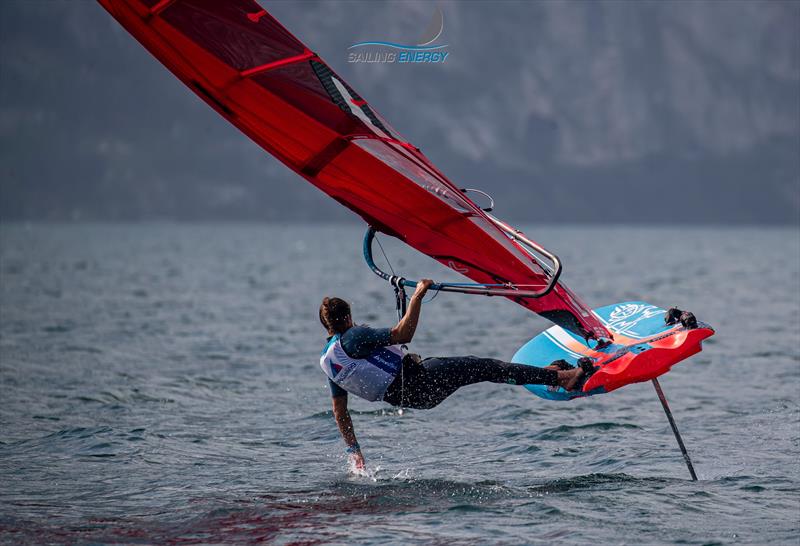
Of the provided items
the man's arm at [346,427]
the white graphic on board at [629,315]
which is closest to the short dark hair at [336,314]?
the man's arm at [346,427]

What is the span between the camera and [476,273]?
10.4m

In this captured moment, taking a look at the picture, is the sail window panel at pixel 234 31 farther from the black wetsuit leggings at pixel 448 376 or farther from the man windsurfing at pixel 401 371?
the black wetsuit leggings at pixel 448 376

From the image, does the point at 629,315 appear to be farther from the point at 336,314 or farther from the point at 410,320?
the point at 336,314

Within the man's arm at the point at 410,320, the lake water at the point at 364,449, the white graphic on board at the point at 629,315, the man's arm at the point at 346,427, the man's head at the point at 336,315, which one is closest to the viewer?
the lake water at the point at 364,449

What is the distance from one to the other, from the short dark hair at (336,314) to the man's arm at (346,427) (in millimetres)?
904

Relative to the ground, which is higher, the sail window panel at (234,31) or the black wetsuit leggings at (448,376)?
the sail window panel at (234,31)

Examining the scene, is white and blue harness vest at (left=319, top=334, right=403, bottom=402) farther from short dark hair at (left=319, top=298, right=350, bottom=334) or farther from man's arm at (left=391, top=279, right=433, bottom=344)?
man's arm at (left=391, top=279, right=433, bottom=344)

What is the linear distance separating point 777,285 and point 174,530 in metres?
40.3

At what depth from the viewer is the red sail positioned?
896cm

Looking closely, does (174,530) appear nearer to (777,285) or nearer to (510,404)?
(510,404)

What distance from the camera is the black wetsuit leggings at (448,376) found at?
9312mm

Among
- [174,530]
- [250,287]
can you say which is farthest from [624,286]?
[174,530]

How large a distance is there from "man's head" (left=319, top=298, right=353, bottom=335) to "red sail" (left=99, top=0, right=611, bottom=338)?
1.14 m

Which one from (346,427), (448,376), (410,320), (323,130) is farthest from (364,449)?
(323,130)
